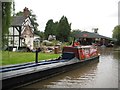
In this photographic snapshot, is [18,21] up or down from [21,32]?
up

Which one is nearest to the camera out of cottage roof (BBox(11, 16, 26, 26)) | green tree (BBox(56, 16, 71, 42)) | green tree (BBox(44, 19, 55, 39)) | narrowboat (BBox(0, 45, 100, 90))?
narrowboat (BBox(0, 45, 100, 90))

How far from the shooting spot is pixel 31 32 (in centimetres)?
4219

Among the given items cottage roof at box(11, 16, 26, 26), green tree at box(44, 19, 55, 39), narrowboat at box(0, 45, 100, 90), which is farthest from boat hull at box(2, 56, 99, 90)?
green tree at box(44, 19, 55, 39)

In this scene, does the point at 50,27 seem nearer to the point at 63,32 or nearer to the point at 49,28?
the point at 49,28

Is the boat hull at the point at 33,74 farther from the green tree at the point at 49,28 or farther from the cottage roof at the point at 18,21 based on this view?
the green tree at the point at 49,28

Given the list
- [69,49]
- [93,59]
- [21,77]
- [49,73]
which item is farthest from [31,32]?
[21,77]

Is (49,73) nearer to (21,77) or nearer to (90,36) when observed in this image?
(21,77)

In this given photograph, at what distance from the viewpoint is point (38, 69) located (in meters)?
13.1

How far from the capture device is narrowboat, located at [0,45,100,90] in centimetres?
1090

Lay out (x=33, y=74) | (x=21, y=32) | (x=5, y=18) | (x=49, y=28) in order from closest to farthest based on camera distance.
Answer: (x=33, y=74) → (x=5, y=18) → (x=21, y=32) → (x=49, y=28)

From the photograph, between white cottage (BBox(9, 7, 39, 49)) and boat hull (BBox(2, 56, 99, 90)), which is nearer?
boat hull (BBox(2, 56, 99, 90))

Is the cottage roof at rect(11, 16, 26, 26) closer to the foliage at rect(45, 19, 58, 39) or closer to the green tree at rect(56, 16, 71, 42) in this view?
the green tree at rect(56, 16, 71, 42)

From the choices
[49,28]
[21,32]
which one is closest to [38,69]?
[21,32]

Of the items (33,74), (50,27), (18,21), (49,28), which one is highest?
(50,27)
